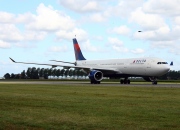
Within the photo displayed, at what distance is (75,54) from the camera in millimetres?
75500

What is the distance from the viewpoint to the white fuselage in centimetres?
5125

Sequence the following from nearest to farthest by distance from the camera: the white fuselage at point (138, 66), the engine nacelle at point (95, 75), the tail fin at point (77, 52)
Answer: the white fuselage at point (138, 66), the engine nacelle at point (95, 75), the tail fin at point (77, 52)

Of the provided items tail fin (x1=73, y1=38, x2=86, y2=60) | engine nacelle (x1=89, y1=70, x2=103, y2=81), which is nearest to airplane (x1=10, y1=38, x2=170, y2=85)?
engine nacelle (x1=89, y1=70, x2=103, y2=81)

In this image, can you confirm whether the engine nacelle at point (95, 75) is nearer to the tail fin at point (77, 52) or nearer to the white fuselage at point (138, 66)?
the white fuselage at point (138, 66)

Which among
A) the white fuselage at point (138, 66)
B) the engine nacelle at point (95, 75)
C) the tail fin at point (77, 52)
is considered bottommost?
the engine nacelle at point (95, 75)

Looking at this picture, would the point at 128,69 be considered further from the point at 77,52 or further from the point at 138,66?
the point at 77,52

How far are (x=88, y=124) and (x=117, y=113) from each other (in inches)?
101

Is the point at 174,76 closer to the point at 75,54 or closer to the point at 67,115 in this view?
the point at 75,54

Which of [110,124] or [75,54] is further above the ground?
[75,54]

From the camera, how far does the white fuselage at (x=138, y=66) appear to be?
51.2 meters

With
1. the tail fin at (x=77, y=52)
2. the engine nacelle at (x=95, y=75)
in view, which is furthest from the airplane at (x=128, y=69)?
the tail fin at (x=77, y=52)

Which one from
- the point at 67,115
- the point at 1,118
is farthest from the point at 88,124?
the point at 1,118

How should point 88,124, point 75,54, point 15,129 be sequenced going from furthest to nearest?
point 75,54 → point 88,124 → point 15,129

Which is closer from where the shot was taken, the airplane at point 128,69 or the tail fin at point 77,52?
the airplane at point 128,69
